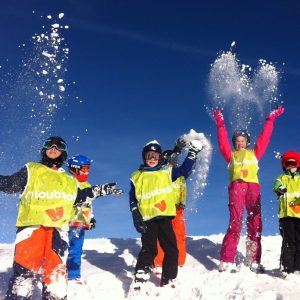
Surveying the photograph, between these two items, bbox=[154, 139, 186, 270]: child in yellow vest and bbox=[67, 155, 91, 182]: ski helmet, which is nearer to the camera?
bbox=[67, 155, 91, 182]: ski helmet

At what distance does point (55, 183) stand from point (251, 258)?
14.2 ft

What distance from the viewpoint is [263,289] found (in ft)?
21.6

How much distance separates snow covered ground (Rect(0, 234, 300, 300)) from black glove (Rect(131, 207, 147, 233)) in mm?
894

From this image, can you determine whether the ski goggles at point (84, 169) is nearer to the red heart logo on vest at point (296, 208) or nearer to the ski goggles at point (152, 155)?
the ski goggles at point (152, 155)

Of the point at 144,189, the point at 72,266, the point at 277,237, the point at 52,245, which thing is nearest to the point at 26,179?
the point at 52,245

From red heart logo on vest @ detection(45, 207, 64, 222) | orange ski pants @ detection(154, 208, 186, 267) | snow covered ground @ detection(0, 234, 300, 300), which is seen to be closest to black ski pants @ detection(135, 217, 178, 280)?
snow covered ground @ detection(0, 234, 300, 300)

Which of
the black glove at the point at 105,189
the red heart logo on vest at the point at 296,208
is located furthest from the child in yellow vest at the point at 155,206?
the red heart logo on vest at the point at 296,208

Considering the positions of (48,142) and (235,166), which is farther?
(235,166)

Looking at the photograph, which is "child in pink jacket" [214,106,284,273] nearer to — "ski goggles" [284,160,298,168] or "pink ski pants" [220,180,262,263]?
"pink ski pants" [220,180,262,263]

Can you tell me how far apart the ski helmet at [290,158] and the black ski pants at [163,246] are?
264 centimetres

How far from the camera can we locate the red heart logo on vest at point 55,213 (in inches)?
227

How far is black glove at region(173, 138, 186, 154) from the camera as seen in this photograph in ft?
31.6

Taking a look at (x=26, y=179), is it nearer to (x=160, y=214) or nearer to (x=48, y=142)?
(x=48, y=142)

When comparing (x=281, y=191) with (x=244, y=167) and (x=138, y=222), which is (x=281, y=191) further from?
(x=138, y=222)
